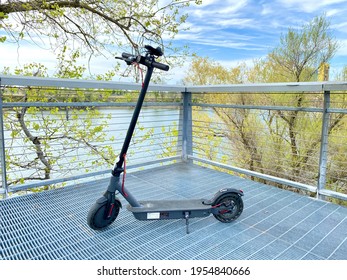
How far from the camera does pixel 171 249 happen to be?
1.79 metres

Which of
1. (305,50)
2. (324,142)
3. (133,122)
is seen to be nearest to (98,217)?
(133,122)

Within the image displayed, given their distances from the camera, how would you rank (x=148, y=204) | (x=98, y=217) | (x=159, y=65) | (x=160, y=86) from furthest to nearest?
1. (x=160, y=86)
2. (x=148, y=204)
3. (x=98, y=217)
4. (x=159, y=65)

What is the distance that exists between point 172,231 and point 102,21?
5494 mm

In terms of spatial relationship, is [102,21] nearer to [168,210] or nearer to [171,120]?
[171,120]

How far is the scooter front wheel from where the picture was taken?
197 centimetres

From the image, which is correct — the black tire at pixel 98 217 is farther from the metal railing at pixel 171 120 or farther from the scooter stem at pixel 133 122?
the metal railing at pixel 171 120

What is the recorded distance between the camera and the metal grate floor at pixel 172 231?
1.75 meters

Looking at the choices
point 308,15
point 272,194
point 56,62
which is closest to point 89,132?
point 56,62

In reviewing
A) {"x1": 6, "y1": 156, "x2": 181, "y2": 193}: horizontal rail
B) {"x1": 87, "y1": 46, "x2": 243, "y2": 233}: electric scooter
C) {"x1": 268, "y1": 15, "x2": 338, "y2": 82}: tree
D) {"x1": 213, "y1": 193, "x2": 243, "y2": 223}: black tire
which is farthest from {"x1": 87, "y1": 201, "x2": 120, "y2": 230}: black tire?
{"x1": 268, "y1": 15, "x2": 338, "y2": 82}: tree

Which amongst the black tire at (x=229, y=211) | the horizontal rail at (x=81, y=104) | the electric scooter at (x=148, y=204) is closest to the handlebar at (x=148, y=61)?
the electric scooter at (x=148, y=204)

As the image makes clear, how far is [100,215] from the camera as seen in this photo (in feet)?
6.54

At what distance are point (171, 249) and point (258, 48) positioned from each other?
649 centimetres

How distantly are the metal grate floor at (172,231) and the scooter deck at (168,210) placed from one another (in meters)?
0.08
